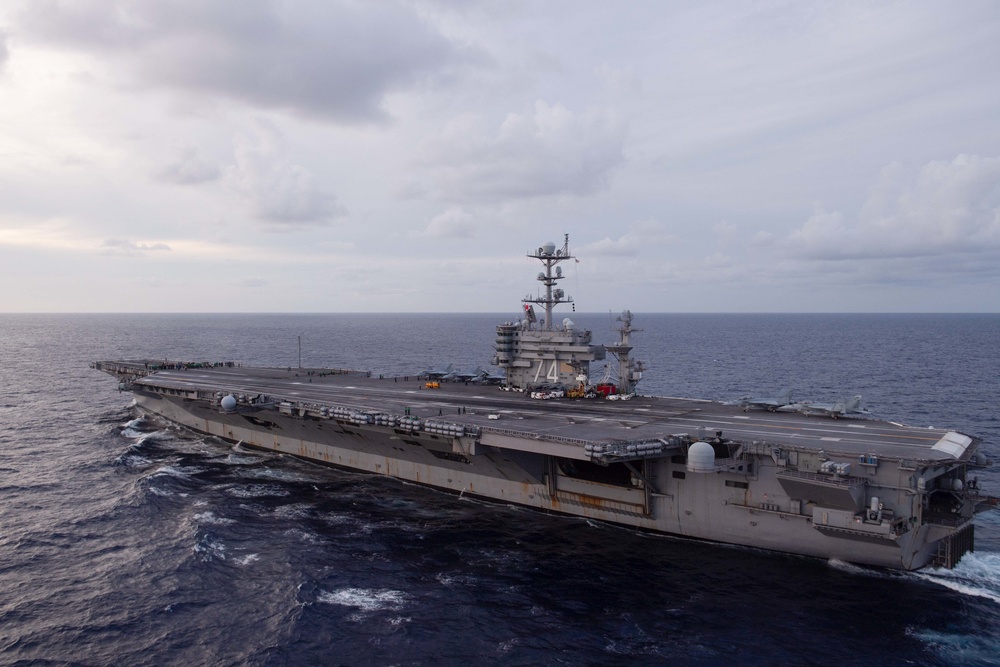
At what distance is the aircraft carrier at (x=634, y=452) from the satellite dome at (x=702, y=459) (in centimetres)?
4

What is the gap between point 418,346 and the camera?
11088cm

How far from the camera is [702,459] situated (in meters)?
18.3

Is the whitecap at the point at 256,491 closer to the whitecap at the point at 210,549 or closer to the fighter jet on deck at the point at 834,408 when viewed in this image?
the whitecap at the point at 210,549

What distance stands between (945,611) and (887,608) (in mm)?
1466

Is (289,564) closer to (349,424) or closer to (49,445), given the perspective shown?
(349,424)

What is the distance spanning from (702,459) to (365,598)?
990 cm

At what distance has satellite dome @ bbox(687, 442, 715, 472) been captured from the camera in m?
18.2

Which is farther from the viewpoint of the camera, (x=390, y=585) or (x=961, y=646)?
(x=390, y=585)

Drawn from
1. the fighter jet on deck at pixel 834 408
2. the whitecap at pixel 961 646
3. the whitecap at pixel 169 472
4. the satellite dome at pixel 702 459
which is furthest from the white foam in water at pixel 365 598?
the fighter jet on deck at pixel 834 408

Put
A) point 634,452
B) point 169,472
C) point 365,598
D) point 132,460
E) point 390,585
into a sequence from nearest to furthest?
point 365,598 < point 390,585 < point 634,452 < point 169,472 < point 132,460

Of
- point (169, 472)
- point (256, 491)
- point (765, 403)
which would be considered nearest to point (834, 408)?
point (765, 403)

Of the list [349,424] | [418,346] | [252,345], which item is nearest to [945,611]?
[349,424]

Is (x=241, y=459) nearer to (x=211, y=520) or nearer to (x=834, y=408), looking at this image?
(x=211, y=520)

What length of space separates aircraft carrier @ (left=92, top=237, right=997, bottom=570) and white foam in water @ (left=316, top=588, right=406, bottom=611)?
237 inches
